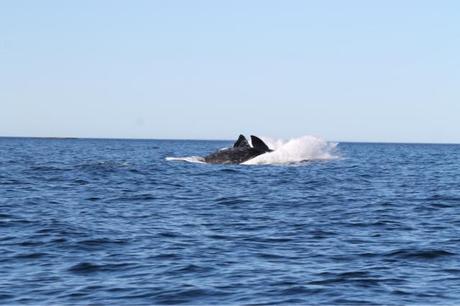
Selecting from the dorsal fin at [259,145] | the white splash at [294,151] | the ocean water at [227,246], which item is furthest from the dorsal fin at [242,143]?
the ocean water at [227,246]

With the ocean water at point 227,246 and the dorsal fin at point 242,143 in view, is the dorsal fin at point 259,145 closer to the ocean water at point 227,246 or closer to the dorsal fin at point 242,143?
the dorsal fin at point 242,143

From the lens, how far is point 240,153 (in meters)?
53.5

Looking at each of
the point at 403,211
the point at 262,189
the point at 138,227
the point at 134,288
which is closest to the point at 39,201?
the point at 138,227

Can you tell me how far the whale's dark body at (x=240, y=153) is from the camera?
53438 millimetres

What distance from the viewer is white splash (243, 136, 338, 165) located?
54.2 metres

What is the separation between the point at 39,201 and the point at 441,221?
1368 centimetres

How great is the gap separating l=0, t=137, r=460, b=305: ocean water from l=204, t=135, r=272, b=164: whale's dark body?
2193 centimetres

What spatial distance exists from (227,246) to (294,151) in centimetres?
4356

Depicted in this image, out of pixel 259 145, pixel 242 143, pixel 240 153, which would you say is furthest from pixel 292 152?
pixel 240 153

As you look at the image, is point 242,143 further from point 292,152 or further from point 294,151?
point 294,151

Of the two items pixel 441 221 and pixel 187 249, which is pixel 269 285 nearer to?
pixel 187 249

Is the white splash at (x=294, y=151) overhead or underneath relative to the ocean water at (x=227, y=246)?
overhead

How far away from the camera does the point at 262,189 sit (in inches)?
1245

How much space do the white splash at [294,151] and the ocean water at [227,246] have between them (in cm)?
2277
